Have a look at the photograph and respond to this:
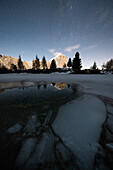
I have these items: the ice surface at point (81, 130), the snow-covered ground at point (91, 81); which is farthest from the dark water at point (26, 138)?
the snow-covered ground at point (91, 81)

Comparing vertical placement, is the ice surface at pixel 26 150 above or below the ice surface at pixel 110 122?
below

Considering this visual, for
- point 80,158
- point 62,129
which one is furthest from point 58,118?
point 80,158

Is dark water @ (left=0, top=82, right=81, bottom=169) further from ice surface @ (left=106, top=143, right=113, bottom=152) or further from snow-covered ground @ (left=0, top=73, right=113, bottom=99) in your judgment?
snow-covered ground @ (left=0, top=73, right=113, bottom=99)

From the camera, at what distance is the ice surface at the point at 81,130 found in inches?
51.3

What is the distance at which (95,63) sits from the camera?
5703 centimetres

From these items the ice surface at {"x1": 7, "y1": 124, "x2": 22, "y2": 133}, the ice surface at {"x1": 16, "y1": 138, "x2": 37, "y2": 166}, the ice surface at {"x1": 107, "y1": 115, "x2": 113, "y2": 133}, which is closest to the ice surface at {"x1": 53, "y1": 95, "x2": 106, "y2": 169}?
the ice surface at {"x1": 107, "y1": 115, "x2": 113, "y2": 133}

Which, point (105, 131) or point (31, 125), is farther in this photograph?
point (31, 125)

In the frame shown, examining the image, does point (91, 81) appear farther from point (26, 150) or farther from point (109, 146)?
point (26, 150)

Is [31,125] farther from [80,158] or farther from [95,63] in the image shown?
[95,63]

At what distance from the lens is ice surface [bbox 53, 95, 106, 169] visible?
51.3 inches

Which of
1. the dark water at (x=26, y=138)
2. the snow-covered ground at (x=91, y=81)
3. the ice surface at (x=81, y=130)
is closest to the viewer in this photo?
the dark water at (x=26, y=138)

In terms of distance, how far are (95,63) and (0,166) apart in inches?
2684

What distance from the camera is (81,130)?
1816mm

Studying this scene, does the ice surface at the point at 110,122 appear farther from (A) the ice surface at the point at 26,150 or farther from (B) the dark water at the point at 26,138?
(A) the ice surface at the point at 26,150
